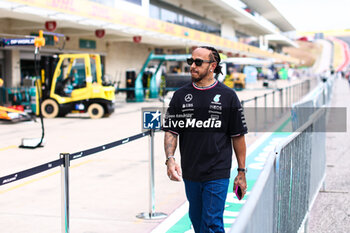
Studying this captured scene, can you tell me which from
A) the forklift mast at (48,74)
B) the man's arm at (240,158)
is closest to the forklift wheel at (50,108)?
the forklift mast at (48,74)

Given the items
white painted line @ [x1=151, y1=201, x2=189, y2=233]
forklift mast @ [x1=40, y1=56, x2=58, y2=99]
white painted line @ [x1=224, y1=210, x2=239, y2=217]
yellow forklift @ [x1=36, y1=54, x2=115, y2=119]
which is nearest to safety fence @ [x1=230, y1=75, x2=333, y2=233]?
white painted line @ [x1=224, y1=210, x2=239, y2=217]

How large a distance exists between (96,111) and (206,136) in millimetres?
15007

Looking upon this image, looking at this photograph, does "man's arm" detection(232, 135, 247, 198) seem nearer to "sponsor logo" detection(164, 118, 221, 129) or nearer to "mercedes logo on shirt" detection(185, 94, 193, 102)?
"sponsor logo" detection(164, 118, 221, 129)

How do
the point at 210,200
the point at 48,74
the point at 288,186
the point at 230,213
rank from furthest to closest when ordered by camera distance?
the point at 48,74 < the point at 230,213 < the point at 288,186 < the point at 210,200

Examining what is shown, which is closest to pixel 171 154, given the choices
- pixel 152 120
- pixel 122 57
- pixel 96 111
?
pixel 152 120

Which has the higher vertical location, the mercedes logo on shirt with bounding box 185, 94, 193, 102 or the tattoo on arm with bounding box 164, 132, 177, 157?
the mercedes logo on shirt with bounding box 185, 94, 193, 102

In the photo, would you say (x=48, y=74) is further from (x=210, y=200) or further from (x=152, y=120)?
(x=210, y=200)

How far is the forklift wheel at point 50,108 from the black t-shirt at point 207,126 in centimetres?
1523

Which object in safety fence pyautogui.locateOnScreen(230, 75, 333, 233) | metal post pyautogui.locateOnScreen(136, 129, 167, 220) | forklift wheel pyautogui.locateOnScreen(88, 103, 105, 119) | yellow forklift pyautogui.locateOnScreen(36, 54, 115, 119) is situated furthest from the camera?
forklift wheel pyautogui.locateOnScreen(88, 103, 105, 119)

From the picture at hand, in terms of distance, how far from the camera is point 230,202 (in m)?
6.65

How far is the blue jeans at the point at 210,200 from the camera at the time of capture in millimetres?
3629

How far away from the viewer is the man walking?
3.65 meters

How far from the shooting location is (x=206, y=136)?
3682 mm

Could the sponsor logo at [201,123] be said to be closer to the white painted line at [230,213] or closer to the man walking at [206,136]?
the man walking at [206,136]
